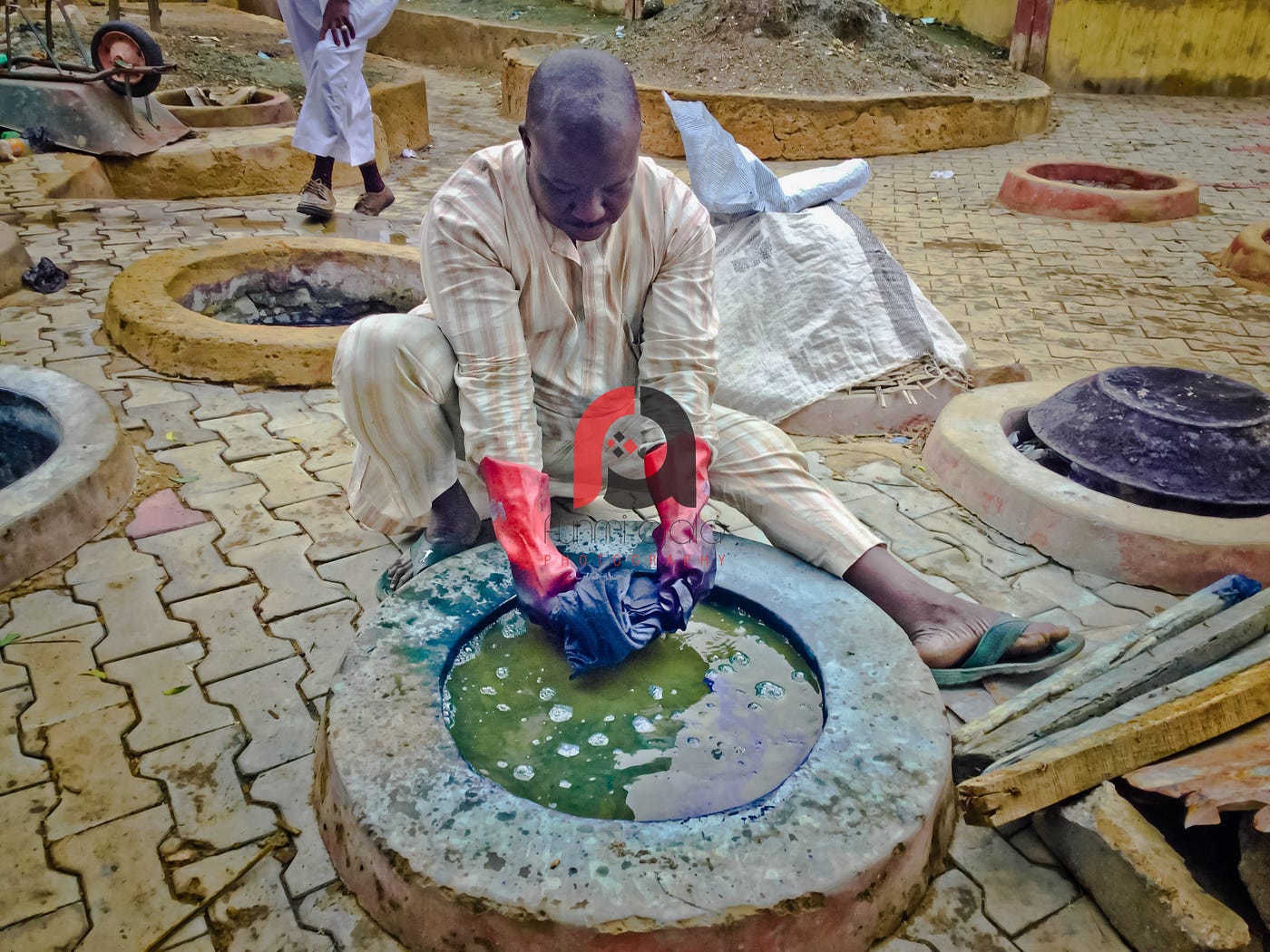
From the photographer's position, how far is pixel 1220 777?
163cm

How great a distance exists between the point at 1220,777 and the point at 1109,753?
168 mm

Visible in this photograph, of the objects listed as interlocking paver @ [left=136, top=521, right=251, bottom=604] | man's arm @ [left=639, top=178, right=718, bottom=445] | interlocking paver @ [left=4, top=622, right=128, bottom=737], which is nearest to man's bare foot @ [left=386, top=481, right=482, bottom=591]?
interlocking paver @ [left=136, top=521, right=251, bottom=604]

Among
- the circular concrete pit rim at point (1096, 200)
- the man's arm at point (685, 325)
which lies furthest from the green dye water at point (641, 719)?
the circular concrete pit rim at point (1096, 200)

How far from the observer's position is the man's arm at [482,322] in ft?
6.58

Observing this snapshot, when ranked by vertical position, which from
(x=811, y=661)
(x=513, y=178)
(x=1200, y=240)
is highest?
(x=513, y=178)

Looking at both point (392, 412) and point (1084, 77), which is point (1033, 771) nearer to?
point (392, 412)

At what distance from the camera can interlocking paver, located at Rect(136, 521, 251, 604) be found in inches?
97.7

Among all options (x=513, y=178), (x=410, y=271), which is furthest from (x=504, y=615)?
(x=410, y=271)

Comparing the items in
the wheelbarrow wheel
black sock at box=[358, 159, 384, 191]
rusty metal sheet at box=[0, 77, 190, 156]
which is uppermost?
the wheelbarrow wheel

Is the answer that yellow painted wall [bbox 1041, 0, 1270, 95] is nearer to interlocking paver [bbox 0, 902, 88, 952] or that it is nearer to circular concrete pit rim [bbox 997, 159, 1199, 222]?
circular concrete pit rim [bbox 997, 159, 1199, 222]

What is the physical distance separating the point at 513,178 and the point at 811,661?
116 centimetres

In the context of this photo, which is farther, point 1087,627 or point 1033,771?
point 1087,627

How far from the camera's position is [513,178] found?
2039 mm

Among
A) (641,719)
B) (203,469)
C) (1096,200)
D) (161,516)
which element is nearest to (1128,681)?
(641,719)
